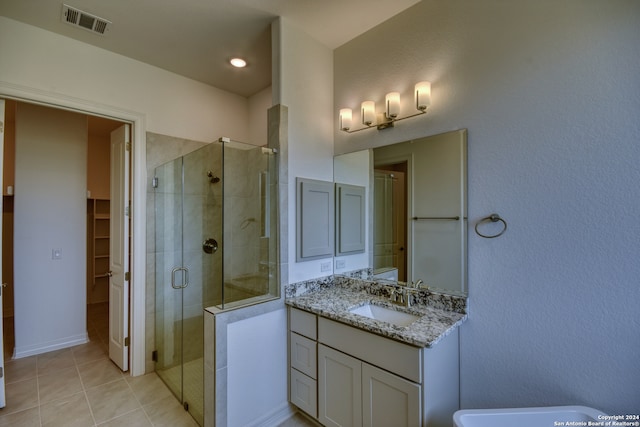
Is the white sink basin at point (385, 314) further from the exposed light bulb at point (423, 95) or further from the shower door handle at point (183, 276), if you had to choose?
the shower door handle at point (183, 276)

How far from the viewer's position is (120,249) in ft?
9.18

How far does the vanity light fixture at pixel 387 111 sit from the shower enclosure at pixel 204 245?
0.74 m

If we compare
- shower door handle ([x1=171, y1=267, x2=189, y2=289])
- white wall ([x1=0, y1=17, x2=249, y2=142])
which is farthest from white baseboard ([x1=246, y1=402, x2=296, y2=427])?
white wall ([x1=0, y1=17, x2=249, y2=142])

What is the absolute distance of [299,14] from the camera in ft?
7.08

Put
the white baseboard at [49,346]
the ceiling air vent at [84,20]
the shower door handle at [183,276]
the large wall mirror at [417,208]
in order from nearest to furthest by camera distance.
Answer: the large wall mirror at [417,208], the ceiling air vent at [84,20], the shower door handle at [183,276], the white baseboard at [49,346]

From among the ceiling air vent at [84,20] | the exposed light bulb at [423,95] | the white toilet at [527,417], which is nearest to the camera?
the white toilet at [527,417]

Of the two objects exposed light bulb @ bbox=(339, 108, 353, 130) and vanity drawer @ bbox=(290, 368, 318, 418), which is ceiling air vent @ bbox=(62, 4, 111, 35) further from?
vanity drawer @ bbox=(290, 368, 318, 418)

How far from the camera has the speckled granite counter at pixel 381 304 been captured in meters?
1.51

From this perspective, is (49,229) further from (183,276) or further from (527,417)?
(527,417)

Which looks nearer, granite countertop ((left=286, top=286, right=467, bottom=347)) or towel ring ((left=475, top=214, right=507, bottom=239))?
granite countertop ((left=286, top=286, right=467, bottom=347))

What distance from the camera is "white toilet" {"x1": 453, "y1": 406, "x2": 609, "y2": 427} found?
1313mm

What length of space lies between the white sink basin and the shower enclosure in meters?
0.68

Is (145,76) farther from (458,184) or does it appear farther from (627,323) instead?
(627,323)

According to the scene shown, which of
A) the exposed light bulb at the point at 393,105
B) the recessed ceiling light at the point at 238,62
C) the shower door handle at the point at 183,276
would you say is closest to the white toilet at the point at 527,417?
the exposed light bulb at the point at 393,105
